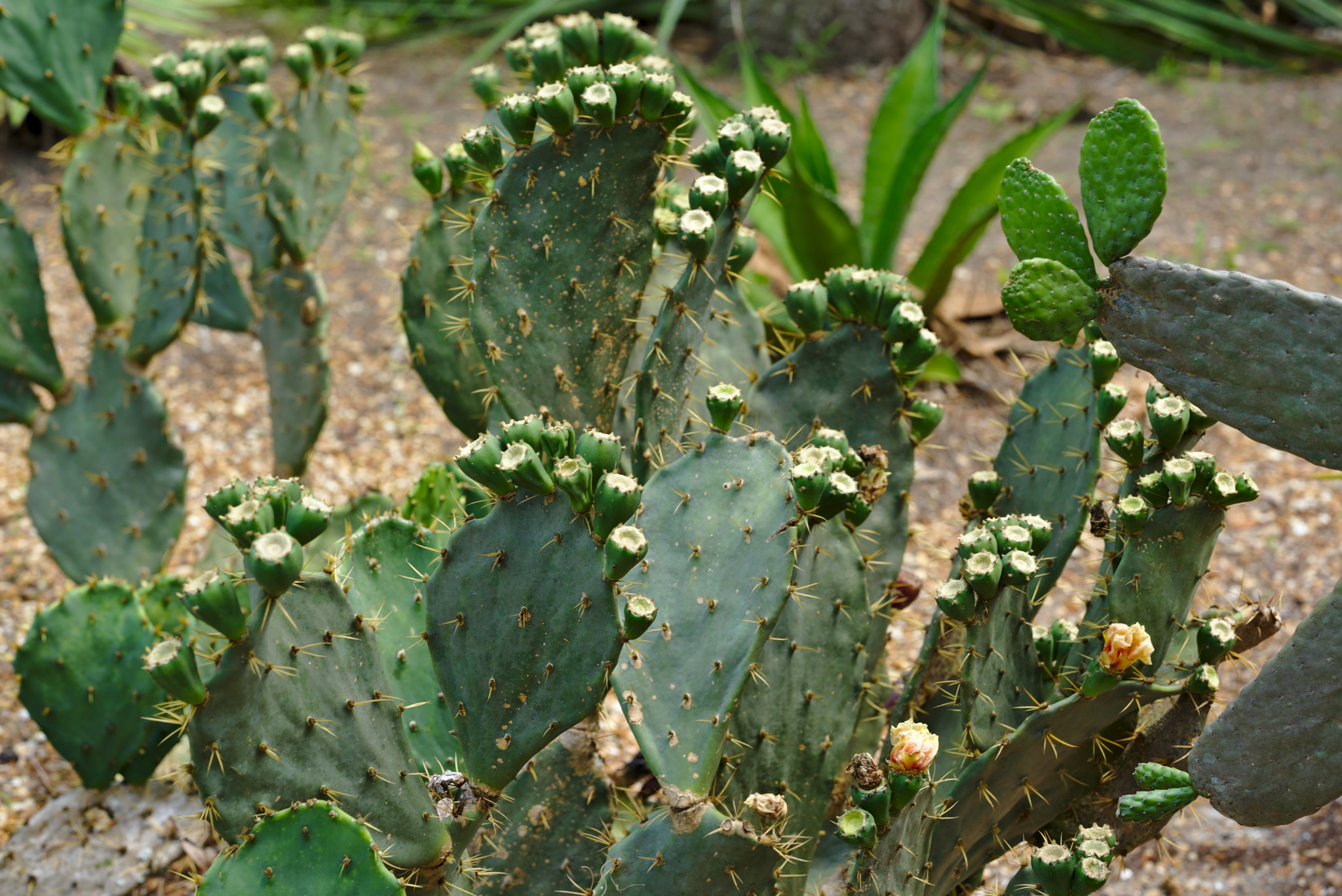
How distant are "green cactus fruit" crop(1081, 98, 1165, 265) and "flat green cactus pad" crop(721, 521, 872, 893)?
1.63ft

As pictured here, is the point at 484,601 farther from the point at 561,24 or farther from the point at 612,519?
the point at 561,24

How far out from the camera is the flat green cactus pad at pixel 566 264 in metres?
1.48

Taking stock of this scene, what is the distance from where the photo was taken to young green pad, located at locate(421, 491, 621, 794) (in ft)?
3.76

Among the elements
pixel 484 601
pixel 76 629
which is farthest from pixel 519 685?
pixel 76 629

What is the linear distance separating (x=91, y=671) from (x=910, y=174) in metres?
2.61

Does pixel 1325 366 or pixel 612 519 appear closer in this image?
pixel 1325 366

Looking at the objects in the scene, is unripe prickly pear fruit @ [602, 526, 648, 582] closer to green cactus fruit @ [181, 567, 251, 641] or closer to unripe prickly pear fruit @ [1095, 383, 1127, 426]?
green cactus fruit @ [181, 567, 251, 641]

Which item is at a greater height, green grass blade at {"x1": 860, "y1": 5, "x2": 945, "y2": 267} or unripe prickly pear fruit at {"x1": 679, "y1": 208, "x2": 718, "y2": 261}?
unripe prickly pear fruit at {"x1": 679, "y1": 208, "x2": 718, "y2": 261}

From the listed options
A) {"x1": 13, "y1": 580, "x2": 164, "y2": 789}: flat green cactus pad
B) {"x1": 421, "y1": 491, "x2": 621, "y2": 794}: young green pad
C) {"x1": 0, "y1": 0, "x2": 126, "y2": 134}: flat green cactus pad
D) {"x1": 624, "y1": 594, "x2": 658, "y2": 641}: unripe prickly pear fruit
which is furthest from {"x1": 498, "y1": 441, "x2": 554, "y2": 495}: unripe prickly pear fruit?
{"x1": 0, "y1": 0, "x2": 126, "y2": 134}: flat green cactus pad

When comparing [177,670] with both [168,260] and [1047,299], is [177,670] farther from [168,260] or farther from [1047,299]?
[168,260]

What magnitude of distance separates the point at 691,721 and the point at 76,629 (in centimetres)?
Result: 121

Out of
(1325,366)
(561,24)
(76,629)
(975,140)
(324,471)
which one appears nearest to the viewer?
(1325,366)

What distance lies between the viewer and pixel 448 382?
6.21 ft

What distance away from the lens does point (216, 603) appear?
106 centimetres
